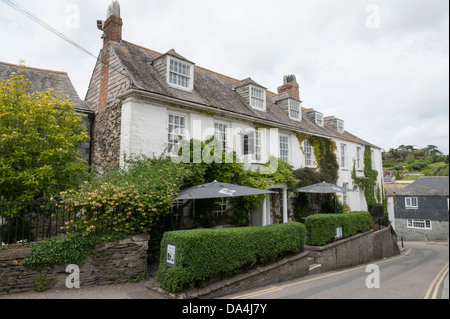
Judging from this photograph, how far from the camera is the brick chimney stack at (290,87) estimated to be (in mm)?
21656

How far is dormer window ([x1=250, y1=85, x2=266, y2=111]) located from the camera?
16766 mm

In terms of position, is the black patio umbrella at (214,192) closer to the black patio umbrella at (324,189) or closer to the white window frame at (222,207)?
the white window frame at (222,207)

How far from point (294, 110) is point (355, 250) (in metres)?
10.3

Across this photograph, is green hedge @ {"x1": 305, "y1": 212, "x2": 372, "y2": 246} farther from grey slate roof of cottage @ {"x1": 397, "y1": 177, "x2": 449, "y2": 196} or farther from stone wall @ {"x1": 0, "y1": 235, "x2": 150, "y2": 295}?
grey slate roof of cottage @ {"x1": 397, "y1": 177, "x2": 449, "y2": 196}

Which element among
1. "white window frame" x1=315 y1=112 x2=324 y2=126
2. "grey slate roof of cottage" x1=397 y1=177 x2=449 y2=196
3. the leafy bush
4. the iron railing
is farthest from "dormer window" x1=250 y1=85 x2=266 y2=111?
"grey slate roof of cottage" x1=397 y1=177 x2=449 y2=196

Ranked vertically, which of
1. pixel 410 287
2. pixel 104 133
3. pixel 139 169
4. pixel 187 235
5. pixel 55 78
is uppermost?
pixel 55 78

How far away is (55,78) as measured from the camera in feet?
47.1

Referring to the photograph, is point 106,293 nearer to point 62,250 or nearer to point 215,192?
point 62,250

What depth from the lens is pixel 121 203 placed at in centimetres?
781

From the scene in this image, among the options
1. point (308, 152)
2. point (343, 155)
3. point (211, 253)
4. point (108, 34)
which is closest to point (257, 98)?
point (308, 152)

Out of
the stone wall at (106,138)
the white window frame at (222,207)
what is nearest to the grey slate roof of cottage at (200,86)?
the stone wall at (106,138)
